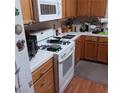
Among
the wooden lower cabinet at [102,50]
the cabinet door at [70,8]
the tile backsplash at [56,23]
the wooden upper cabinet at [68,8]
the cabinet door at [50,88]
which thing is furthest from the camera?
the wooden lower cabinet at [102,50]

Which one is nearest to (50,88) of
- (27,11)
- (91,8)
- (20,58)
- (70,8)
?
(20,58)

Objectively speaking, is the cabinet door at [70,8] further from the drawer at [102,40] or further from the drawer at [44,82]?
the drawer at [44,82]

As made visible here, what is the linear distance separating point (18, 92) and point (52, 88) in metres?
0.95

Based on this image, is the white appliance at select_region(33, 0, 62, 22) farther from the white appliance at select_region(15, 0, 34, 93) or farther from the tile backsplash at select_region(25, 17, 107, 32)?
the white appliance at select_region(15, 0, 34, 93)

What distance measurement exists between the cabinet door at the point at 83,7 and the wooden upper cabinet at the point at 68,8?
0.39ft

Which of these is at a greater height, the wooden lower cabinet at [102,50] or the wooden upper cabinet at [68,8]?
the wooden upper cabinet at [68,8]

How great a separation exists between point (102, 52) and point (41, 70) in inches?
81.6

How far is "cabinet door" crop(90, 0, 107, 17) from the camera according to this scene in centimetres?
311

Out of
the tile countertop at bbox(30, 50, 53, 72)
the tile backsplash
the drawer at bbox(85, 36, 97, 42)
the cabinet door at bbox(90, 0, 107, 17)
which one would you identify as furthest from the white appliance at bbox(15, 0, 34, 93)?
the cabinet door at bbox(90, 0, 107, 17)

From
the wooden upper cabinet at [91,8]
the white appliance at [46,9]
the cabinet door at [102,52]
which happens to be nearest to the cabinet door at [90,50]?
the cabinet door at [102,52]

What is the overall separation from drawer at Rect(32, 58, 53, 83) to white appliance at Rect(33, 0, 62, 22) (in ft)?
2.14

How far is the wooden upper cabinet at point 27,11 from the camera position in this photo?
1.57 meters
